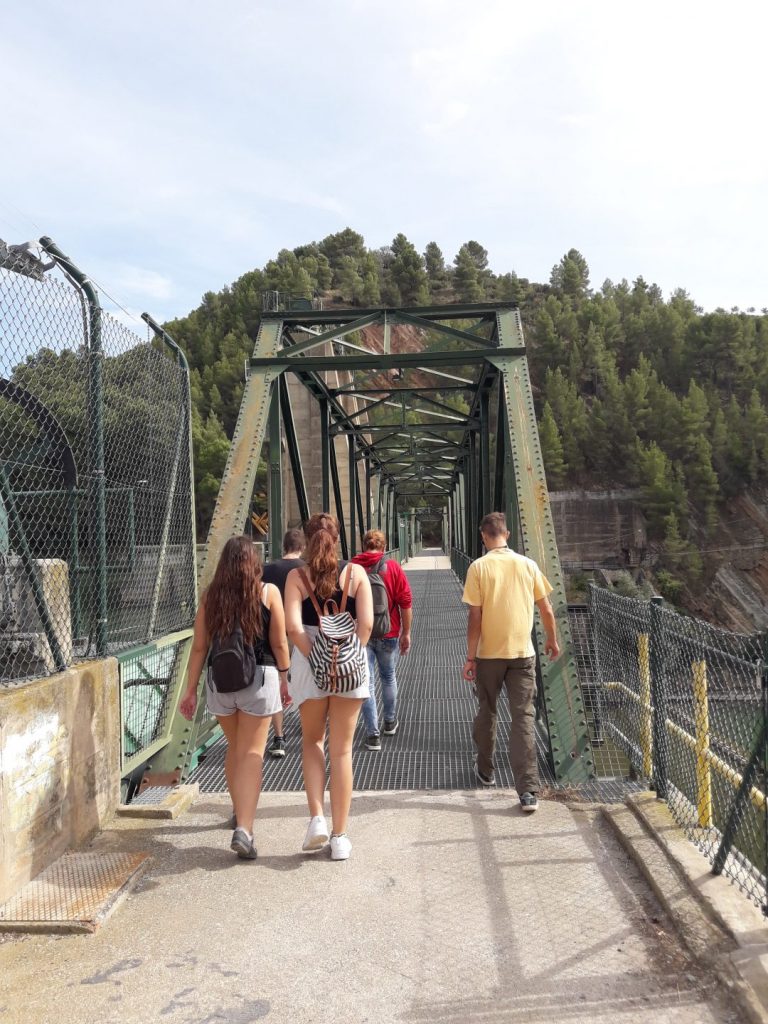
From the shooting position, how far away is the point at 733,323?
92312mm

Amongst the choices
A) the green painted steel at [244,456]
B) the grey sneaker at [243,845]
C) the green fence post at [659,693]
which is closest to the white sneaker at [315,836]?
the grey sneaker at [243,845]

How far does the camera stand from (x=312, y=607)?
380 centimetres

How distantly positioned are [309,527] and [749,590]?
6923cm

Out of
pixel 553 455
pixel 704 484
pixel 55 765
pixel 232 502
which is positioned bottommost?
pixel 55 765

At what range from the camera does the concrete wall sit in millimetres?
3082

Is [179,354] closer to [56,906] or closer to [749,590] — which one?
[56,906]

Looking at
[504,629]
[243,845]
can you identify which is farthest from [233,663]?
[504,629]

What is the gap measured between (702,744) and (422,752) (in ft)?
7.18

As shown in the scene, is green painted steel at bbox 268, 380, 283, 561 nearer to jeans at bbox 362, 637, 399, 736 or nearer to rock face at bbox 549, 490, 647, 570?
jeans at bbox 362, 637, 399, 736

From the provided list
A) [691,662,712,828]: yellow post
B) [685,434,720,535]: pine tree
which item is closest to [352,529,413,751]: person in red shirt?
[691,662,712,828]: yellow post

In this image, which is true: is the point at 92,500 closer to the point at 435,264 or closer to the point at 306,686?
the point at 306,686

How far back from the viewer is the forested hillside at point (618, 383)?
7162cm

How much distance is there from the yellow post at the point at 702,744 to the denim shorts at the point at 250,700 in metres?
1.99

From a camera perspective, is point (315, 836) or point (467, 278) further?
point (467, 278)
